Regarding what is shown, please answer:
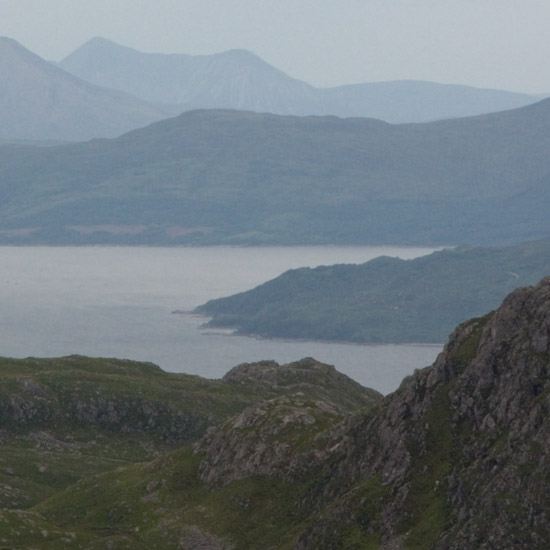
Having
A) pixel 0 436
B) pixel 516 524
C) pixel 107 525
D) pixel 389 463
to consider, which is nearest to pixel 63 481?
pixel 0 436

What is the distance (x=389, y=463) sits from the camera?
80125 mm

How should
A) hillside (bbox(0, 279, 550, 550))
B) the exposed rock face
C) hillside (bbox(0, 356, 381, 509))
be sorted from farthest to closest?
hillside (bbox(0, 356, 381, 509)), hillside (bbox(0, 279, 550, 550)), the exposed rock face

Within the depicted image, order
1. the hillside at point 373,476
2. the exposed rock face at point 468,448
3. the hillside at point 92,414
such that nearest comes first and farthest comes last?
1. the exposed rock face at point 468,448
2. the hillside at point 373,476
3. the hillside at point 92,414

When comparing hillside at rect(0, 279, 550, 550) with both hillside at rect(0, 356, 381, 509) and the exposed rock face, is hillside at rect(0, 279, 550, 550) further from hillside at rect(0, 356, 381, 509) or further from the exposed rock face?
hillside at rect(0, 356, 381, 509)

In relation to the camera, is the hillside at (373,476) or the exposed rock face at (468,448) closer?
the exposed rock face at (468,448)

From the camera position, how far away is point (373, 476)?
265ft

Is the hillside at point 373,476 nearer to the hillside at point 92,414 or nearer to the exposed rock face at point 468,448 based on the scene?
the exposed rock face at point 468,448

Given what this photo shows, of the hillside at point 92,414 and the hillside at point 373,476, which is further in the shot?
the hillside at point 92,414

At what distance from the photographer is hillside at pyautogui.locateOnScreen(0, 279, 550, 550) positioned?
71500 mm

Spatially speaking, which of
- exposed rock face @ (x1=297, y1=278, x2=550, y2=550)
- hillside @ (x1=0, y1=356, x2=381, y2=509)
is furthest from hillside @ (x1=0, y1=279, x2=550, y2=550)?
hillside @ (x1=0, y1=356, x2=381, y2=509)

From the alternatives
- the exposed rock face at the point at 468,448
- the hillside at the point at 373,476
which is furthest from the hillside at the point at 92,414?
the exposed rock face at the point at 468,448

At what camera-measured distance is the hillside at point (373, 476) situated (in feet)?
235

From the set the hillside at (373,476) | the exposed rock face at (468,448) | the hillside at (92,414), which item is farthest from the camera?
the hillside at (92,414)

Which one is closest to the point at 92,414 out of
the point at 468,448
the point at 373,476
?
the point at 373,476
